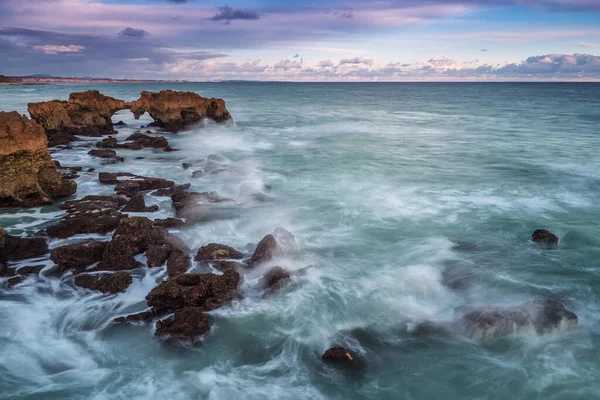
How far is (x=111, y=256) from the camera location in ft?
33.8

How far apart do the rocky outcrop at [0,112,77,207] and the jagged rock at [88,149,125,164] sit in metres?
7.42

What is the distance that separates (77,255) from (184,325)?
4.08 metres

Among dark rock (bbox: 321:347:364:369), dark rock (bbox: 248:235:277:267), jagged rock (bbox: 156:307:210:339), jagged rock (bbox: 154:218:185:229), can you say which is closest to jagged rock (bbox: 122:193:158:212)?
jagged rock (bbox: 154:218:185:229)

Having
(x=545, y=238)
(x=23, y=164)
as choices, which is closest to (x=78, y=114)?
(x=23, y=164)

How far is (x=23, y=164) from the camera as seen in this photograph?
13.6 metres

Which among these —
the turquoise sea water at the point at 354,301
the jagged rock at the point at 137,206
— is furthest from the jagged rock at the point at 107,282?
the jagged rock at the point at 137,206

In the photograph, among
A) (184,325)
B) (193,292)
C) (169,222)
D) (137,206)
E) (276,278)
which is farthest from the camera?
(137,206)

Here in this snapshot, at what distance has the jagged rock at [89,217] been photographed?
1203cm

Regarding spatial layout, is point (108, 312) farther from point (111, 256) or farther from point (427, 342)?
point (427, 342)

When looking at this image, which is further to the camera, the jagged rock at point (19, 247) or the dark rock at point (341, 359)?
the jagged rock at point (19, 247)

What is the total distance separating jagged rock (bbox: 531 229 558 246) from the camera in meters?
12.1

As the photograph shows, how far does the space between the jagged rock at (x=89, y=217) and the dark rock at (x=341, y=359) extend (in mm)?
8019

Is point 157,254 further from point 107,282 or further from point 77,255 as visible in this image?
point 77,255

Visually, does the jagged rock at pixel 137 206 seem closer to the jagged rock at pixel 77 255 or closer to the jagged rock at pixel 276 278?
the jagged rock at pixel 77 255
